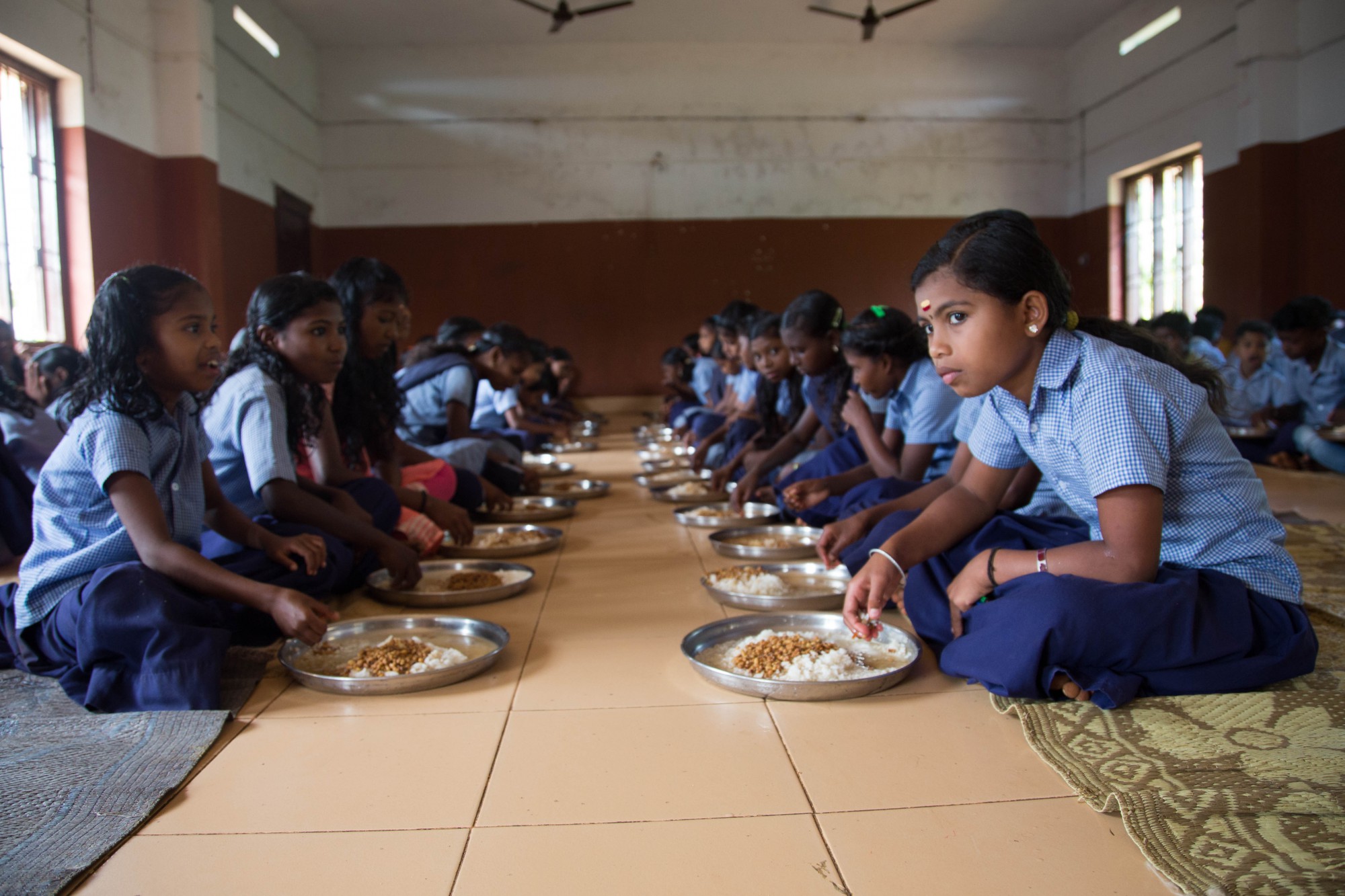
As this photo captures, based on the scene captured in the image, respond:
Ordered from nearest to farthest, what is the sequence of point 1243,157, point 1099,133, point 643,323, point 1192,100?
point 1243,157 → point 1192,100 → point 1099,133 → point 643,323

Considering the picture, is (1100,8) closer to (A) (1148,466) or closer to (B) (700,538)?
(B) (700,538)

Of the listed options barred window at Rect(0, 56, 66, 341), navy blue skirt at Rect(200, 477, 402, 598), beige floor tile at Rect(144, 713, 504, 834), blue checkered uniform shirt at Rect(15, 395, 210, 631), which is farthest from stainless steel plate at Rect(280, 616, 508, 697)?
barred window at Rect(0, 56, 66, 341)

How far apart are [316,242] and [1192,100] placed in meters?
10.3

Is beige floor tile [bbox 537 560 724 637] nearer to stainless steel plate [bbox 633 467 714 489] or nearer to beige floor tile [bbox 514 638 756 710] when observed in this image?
beige floor tile [bbox 514 638 756 710]

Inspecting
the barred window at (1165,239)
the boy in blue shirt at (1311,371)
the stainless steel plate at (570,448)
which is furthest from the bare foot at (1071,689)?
the barred window at (1165,239)

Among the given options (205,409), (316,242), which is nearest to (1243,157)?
(205,409)

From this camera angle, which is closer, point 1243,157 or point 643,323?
point 1243,157

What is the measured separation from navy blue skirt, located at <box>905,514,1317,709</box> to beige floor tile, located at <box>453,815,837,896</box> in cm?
62

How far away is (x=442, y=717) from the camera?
1.92 meters

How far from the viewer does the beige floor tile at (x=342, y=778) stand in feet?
4.90

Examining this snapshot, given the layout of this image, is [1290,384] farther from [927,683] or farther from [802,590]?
[927,683]

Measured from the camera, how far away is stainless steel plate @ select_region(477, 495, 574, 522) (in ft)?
14.7

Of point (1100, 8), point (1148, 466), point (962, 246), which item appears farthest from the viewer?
point (1100, 8)

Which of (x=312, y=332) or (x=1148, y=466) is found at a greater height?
(x=312, y=332)
